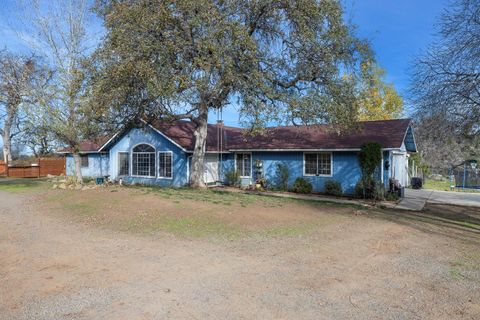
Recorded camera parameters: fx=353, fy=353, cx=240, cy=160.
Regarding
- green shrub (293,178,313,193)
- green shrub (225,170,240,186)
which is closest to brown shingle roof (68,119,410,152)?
green shrub (225,170,240,186)

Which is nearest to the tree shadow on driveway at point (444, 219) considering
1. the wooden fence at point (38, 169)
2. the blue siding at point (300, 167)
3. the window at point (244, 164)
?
the blue siding at point (300, 167)

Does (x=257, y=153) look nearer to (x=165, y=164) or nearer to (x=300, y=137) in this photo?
(x=300, y=137)

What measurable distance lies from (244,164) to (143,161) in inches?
265

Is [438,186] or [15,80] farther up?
[15,80]

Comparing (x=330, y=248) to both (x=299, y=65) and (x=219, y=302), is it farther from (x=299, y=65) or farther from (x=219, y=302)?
(x=299, y=65)

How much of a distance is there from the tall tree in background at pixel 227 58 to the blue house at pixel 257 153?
2.25 meters

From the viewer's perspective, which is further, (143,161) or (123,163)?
(123,163)

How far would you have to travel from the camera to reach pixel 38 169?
31.3m

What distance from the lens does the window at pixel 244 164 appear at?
21.1 m

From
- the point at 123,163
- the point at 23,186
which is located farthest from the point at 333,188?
the point at 23,186

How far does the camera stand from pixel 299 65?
15.0m

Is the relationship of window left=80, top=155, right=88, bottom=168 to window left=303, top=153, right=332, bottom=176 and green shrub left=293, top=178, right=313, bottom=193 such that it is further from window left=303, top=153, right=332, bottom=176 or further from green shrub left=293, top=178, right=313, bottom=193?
window left=303, top=153, right=332, bottom=176

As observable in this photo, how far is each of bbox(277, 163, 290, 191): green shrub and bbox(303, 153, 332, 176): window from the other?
3.28 feet

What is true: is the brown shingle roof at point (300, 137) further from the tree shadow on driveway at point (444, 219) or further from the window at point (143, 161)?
the tree shadow on driveway at point (444, 219)
